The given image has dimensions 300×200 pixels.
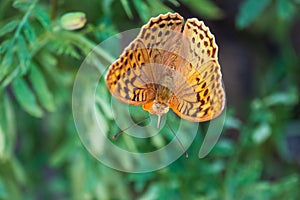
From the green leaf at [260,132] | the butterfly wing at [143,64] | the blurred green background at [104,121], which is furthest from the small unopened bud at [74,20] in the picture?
the green leaf at [260,132]

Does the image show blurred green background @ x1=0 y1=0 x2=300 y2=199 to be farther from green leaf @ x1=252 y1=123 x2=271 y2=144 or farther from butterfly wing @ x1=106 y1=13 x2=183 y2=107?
butterfly wing @ x1=106 y1=13 x2=183 y2=107

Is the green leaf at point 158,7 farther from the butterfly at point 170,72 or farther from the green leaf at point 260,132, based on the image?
the green leaf at point 260,132

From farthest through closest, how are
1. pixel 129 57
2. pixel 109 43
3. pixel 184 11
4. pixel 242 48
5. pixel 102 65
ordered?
pixel 242 48, pixel 184 11, pixel 109 43, pixel 102 65, pixel 129 57

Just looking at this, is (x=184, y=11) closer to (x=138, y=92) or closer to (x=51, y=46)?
(x=51, y=46)

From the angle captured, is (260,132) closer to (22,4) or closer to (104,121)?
(104,121)

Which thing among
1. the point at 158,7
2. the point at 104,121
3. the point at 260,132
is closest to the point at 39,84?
the point at 104,121

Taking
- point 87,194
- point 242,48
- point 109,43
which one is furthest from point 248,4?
point 242,48

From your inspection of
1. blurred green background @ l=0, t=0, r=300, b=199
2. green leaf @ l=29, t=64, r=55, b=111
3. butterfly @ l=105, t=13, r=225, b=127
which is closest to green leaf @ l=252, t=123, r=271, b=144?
blurred green background @ l=0, t=0, r=300, b=199

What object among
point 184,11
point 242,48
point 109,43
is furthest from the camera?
point 242,48
